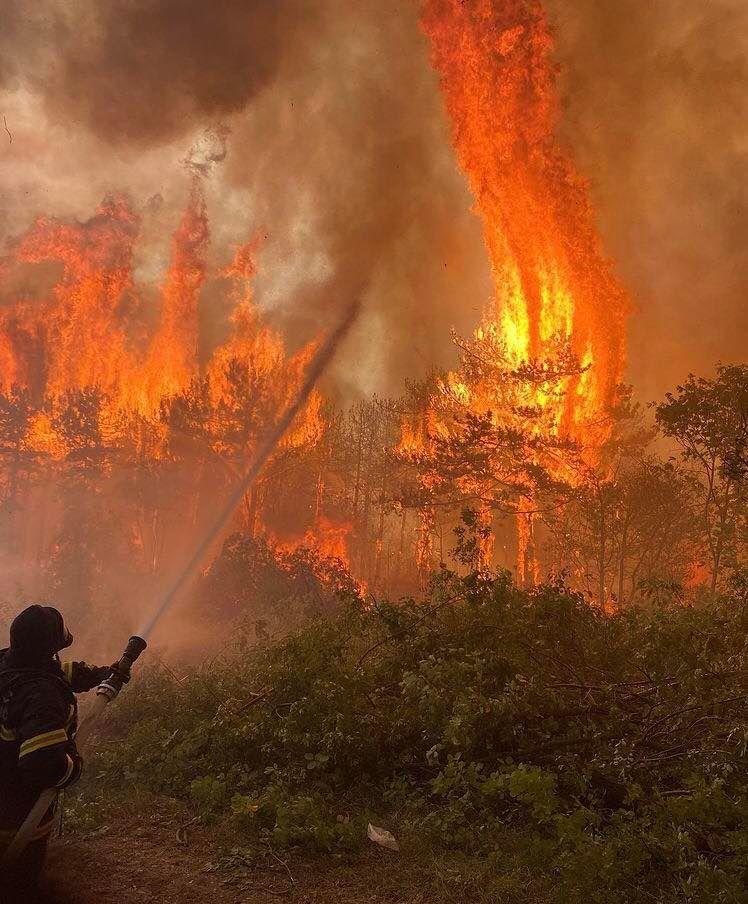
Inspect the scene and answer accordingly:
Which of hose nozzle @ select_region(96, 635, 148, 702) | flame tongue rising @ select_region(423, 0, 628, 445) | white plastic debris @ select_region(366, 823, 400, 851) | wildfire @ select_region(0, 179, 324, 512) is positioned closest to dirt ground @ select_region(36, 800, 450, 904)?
white plastic debris @ select_region(366, 823, 400, 851)

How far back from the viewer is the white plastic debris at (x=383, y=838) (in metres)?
6.14

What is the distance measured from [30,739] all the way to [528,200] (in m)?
31.9

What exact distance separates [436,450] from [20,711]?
2312 centimetres

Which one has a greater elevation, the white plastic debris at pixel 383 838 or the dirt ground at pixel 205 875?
the white plastic debris at pixel 383 838

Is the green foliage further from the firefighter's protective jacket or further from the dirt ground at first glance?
the firefighter's protective jacket

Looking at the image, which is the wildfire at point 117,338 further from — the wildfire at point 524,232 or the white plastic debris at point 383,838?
the white plastic debris at point 383,838

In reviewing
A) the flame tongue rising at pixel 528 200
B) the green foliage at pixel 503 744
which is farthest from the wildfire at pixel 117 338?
the green foliage at pixel 503 744

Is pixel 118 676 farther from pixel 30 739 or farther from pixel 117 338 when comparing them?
pixel 117 338

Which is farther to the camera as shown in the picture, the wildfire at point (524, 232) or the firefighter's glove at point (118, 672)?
the wildfire at point (524, 232)

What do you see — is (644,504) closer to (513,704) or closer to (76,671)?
(513,704)

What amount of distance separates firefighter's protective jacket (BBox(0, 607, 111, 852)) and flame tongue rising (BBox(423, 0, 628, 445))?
2724 cm

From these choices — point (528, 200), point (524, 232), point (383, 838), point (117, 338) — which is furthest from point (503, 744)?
point (117, 338)

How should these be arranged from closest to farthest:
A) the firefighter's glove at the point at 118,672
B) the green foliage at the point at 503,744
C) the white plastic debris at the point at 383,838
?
the green foliage at the point at 503,744, the firefighter's glove at the point at 118,672, the white plastic debris at the point at 383,838

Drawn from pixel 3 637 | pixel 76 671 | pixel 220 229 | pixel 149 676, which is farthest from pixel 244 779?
pixel 220 229
